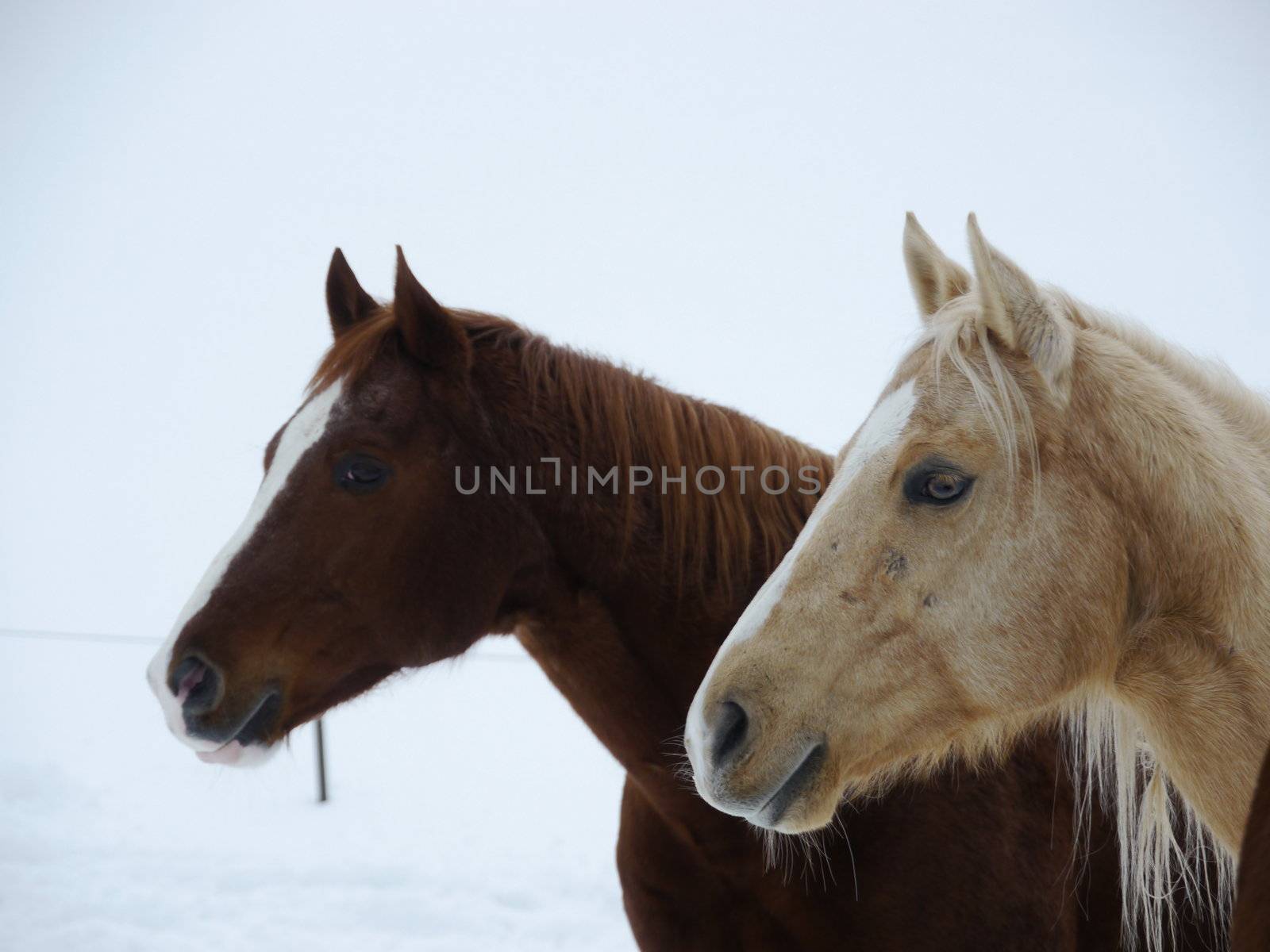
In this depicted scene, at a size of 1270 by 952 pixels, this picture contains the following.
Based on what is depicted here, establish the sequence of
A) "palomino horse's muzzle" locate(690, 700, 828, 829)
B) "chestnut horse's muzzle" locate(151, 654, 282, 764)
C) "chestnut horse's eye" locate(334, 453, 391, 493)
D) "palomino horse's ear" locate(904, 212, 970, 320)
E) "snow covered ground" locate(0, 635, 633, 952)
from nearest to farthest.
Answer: "palomino horse's muzzle" locate(690, 700, 828, 829)
"palomino horse's ear" locate(904, 212, 970, 320)
"chestnut horse's muzzle" locate(151, 654, 282, 764)
"chestnut horse's eye" locate(334, 453, 391, 493)
"snow covered ground" locate(0, 635, 633, 952)

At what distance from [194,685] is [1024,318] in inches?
67.7

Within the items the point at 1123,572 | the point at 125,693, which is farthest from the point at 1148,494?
the point at 125,693

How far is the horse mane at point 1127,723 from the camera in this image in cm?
140

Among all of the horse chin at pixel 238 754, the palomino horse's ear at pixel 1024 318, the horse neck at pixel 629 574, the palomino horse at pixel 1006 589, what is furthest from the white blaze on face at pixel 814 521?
the horse chin at pixel 238 754

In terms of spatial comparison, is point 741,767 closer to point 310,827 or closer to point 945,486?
point 945,486

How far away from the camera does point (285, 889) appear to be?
175 inches

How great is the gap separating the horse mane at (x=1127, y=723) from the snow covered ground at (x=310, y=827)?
140 cm

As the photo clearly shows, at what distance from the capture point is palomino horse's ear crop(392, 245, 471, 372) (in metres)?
2.08

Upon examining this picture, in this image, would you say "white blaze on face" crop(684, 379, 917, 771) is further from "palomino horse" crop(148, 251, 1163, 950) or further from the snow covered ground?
the snow covered ground

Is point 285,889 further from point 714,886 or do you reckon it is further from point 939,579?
point 939,579

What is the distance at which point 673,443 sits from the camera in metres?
2.13

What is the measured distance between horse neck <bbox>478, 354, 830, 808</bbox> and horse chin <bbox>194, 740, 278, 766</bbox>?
614 mm

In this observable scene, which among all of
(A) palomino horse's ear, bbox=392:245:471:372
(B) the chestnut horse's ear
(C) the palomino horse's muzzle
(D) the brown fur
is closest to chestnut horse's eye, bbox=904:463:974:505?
(C) the palomino horse's muzzle

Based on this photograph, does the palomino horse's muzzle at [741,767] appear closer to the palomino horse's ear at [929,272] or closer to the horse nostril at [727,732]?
the horse nostril at [727,732]
